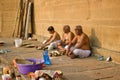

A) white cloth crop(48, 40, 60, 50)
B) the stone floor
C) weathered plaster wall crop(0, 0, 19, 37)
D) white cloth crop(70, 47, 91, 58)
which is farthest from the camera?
weathered plaster wall crop(0, 0, 19, 37)

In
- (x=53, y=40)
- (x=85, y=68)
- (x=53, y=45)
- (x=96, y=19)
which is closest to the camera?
(x=85, y=68)

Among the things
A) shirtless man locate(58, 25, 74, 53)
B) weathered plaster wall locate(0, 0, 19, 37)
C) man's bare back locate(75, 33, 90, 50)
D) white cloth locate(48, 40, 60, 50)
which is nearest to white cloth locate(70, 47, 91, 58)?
man's bare back locate(75, 33, 90, 50)

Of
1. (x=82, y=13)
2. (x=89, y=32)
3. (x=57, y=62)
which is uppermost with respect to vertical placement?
(x=82, y=13)

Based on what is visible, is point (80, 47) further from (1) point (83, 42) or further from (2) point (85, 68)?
(2) point (85, 68)

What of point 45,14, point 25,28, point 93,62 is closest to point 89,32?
point 93,62

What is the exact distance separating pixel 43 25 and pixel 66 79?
672 cm

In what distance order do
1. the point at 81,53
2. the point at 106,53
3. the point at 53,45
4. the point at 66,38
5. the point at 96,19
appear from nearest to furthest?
1. the point at 106,53
2. the point at 81,53
3. the point at 96,19
4. the point at 66,38
5. the point at 53,45

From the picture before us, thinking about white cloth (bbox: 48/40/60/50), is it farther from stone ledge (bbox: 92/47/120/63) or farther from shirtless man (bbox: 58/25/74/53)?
stone ledge (bbox: 92/47/120/63)

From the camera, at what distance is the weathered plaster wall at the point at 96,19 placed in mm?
5766

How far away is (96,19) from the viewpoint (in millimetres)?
6488

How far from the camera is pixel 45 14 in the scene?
10.5 meters

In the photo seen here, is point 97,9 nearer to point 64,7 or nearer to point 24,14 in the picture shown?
point 64,7

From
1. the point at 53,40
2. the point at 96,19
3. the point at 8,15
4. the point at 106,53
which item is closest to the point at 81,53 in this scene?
the point at 106,53

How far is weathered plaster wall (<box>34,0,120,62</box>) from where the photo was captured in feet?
18.9
